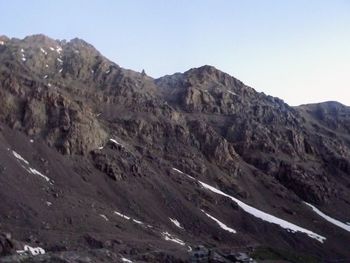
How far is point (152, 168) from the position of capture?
111 metres

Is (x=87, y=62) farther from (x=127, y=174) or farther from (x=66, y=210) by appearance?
(x=66, y=210)

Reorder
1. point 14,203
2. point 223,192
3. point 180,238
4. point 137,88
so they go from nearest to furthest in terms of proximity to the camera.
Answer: point 14,203, point 180,238, point 223,192, point 137,88

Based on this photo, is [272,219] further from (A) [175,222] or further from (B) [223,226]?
(A) [175,222]

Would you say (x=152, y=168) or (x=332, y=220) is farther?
(x=332, y=220)

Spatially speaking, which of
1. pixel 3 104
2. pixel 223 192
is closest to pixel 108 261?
pixel 3 104

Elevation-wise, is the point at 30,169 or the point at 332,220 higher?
the point at 332,220

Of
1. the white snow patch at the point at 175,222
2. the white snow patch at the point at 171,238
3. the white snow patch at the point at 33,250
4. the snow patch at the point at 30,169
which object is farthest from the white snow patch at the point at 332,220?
the white snow patch at the point at 33,250

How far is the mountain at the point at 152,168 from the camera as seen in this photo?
7399 cm

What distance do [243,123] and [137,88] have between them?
33.4 meters

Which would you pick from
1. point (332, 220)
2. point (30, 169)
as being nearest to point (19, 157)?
point (30, 169)

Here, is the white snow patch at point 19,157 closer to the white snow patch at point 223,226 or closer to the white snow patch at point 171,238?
the white snow patch at point 171,238

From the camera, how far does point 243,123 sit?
6093 inches

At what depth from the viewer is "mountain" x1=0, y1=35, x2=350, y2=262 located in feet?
243

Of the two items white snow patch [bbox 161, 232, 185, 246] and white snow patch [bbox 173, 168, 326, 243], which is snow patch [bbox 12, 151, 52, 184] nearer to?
white snow patch [bbox 161, 232, 185, 246]
